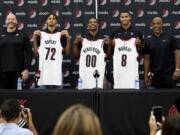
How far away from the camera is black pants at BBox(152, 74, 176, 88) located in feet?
18.9

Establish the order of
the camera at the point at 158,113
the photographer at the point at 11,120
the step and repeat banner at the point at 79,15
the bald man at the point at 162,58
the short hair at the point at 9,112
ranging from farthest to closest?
the step and repeat banner at the point at 79,15 < the bald man at the point at 162,58 < the camera at the point at 158,113 < the short hair at the point at 9,112 < the photographer at the point at 11,120

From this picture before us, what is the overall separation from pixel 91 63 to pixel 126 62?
0.63 meters

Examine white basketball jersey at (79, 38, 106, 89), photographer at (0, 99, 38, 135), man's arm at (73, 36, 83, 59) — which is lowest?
photographer at (0, 99, 38, 135)

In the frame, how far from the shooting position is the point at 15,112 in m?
2.71

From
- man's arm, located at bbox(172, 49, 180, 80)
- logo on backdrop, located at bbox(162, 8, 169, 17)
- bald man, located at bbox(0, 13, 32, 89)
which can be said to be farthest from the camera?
logo on backdrop, located at bbox(162, 8, 169, 17)

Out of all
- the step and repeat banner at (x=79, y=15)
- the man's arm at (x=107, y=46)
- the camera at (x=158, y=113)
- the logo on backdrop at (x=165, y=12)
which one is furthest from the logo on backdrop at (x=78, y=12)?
the camera at (x=158, y=113)

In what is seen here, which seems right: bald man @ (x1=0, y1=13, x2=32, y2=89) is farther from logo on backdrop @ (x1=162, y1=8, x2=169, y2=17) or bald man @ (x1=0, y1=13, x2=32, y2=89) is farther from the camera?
logo on backdrop @ (x1=162, y1=8, x2=169, y2=17)

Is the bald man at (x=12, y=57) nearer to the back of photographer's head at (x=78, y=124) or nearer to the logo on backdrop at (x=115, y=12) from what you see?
the logo on backdrop at (x=115, y=12)

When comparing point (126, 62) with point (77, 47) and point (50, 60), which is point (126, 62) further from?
point (50, 60)

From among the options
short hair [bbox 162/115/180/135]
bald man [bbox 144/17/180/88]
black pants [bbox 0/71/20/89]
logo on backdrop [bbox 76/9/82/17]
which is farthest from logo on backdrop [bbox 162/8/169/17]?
short hair [bbox 162/115/180/135]

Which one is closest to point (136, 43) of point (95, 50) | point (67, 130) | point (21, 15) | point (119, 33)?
point (119, 33)

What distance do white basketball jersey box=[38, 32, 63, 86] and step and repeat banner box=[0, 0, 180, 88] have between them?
3.62 feet

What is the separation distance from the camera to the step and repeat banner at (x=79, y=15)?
7066mm

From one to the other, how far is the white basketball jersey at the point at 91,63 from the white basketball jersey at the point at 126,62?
0.89ft
